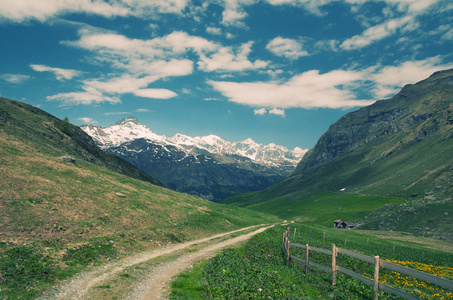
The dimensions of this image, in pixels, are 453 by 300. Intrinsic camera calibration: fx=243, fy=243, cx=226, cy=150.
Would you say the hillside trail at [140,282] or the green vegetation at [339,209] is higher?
the hillside trail at [140,282]

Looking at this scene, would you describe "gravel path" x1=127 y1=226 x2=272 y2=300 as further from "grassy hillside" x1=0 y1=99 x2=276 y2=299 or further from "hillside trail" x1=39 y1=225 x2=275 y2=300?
"grassy hillside" x1=0 y1=99 x2=276 y2=299

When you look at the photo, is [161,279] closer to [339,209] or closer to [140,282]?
[140,282]

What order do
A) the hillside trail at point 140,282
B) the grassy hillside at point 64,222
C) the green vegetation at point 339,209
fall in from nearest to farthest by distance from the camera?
the hillside trail at point 140,282, the grassy hillside at point 64,222, the green vegetation at point 339,209

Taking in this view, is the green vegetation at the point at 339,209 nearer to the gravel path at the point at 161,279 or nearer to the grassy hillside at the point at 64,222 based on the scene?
the grassy hillside at the point at 64,222

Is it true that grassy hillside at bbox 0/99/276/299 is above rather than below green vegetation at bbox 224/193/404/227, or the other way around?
above

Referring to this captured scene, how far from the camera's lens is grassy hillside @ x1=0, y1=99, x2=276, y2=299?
62.1ft

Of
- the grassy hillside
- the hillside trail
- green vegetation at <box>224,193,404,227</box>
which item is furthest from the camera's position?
green vegetation at <box>224,193,404,227</box>

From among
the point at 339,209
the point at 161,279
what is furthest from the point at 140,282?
the point at 339,209

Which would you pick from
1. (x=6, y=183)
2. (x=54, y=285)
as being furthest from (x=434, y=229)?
(x=6, y=183)

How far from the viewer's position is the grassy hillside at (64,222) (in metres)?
18.9

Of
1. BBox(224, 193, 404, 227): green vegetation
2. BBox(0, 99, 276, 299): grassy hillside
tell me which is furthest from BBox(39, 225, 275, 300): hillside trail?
BBox(224, 193, 404, 227): green vegetation

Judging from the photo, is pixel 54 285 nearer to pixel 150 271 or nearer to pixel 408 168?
pixel 150 271

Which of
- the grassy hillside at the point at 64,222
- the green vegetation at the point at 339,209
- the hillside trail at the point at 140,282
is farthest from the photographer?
the green vegetation at the point at 339,209

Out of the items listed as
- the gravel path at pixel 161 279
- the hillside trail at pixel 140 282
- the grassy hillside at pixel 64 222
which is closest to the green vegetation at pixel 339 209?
the grassy hillside at pixel 64 222
